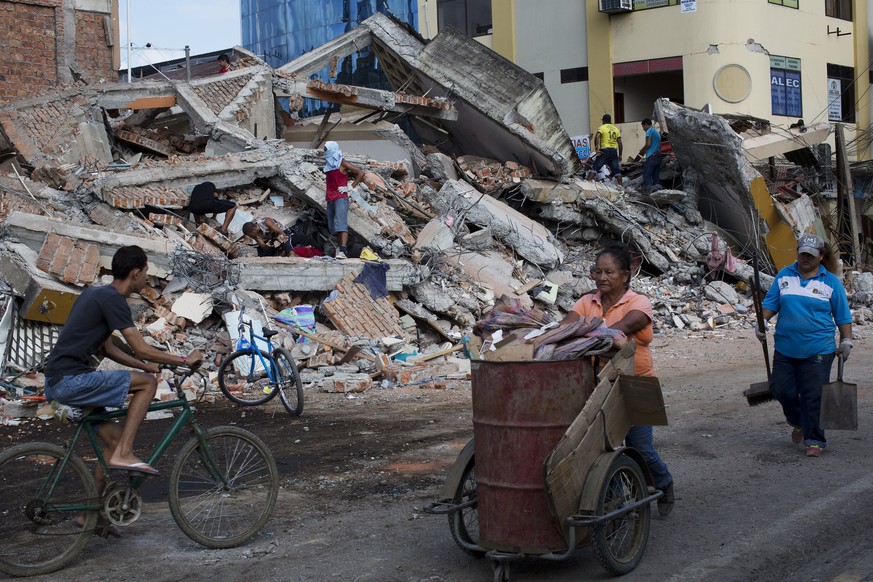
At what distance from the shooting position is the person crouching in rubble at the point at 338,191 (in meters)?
14.1

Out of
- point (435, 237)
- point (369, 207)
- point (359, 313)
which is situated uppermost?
point (369, 207)

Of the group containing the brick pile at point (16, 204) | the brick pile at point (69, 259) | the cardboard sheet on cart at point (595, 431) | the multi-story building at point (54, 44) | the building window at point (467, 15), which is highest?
the building window at point (467, 15)

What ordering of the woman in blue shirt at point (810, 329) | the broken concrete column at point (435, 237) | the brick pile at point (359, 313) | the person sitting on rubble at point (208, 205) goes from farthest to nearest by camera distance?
the broken concrete column at point (435, 237)
the person sitting on rubble at point (208, 205)
the brick pile at point (359, 313)
the woman in blue shirt at point (810, 329)

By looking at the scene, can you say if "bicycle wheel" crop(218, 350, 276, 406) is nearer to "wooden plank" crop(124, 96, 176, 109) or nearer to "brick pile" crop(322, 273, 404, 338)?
"brick pile" crop(322, 273, 404, 338)

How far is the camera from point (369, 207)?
50.2 feet

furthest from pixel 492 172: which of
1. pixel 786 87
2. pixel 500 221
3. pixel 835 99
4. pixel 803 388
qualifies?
pixel 835 99

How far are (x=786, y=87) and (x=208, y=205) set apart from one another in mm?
20428

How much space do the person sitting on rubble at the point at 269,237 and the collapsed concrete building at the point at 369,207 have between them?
0.77ft

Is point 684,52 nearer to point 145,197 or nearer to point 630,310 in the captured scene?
point 145,197

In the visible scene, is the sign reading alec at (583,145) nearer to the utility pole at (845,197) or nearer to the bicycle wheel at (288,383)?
the utility pole at (845,197)

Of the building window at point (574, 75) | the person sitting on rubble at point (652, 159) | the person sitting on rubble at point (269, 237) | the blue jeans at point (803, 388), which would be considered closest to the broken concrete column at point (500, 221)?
the person sitting on rubble at point (269, 237)

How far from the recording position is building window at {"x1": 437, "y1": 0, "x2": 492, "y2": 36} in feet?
103

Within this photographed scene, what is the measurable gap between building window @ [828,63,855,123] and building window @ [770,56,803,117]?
4.93 ft

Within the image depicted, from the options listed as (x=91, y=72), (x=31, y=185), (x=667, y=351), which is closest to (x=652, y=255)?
(x=667, y=351)
